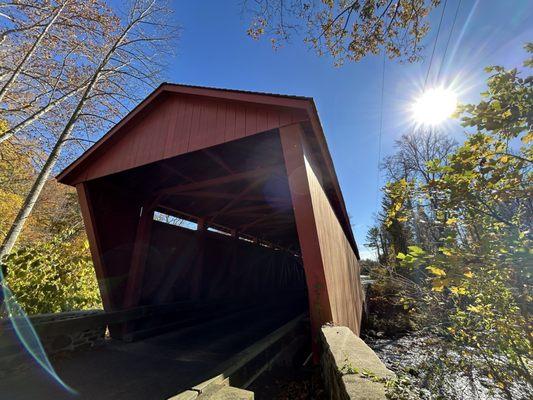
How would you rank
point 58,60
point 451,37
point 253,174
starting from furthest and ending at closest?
point 58,60
point 253,174
point 451,37

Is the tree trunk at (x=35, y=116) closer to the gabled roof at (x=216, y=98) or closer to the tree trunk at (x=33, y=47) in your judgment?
the tree trunk at (x=33, y=47)

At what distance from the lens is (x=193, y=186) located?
589cm

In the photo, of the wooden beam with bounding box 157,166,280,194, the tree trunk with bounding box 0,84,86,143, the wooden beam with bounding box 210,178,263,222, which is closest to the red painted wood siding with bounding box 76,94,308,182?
the wooden beam with bounding box 157,166,280,194

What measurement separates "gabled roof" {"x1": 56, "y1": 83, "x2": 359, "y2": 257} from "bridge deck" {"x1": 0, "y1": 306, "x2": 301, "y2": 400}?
3.20 meters

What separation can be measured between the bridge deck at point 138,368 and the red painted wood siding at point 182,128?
3.03m

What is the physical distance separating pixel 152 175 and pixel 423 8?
5289mm

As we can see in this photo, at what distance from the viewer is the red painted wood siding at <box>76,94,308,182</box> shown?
3.92m

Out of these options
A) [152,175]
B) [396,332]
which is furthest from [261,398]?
[396,332]

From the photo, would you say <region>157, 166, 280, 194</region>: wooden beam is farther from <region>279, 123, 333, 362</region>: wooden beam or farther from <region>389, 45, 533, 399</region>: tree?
<region>389, 45, 533, 399</region>: tree

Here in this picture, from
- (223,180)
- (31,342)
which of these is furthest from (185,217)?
(31,342)

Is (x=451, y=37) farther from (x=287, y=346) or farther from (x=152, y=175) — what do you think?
(x=152, y=175)

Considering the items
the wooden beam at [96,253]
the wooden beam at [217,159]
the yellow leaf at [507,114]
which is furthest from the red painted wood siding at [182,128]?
the yellow leaf at [507,114]

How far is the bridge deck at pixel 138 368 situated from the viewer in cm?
291

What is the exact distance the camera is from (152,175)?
5.75 meters
